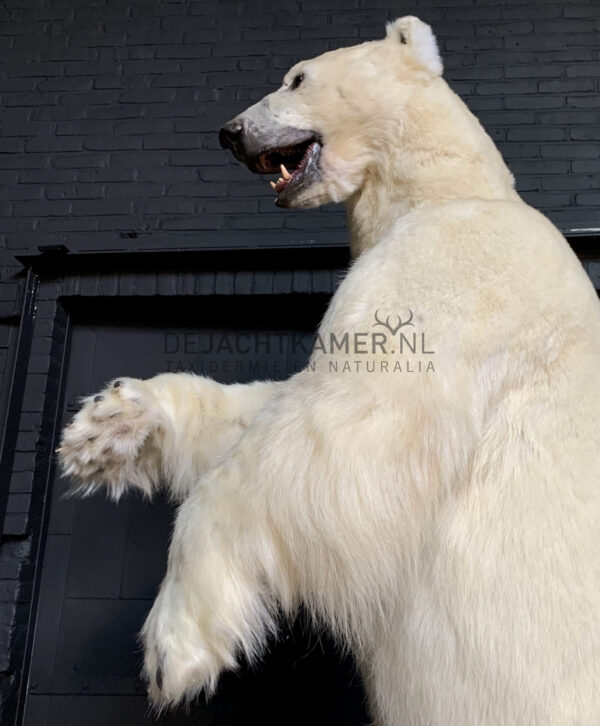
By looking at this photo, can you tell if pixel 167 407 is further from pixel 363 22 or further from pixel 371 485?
pixel 363 22

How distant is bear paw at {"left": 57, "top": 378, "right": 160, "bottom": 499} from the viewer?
122cm

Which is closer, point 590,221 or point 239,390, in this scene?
point 239,390

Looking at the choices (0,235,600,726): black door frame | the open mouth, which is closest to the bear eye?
the open mouth

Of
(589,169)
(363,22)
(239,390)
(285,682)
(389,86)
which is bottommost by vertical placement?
(285,682)

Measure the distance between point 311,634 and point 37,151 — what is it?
243 centimetres

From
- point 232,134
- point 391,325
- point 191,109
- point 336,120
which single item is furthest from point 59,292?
point 391,325

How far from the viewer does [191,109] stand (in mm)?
3174

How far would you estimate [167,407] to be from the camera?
1364 millimetres

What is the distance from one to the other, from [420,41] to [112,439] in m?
1.13

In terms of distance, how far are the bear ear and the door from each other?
129cm

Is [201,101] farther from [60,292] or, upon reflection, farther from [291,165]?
[291,165]

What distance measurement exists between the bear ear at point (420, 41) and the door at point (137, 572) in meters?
1.29

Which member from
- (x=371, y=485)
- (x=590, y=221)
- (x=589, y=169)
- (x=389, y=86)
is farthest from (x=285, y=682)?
(x=589, y=169)
